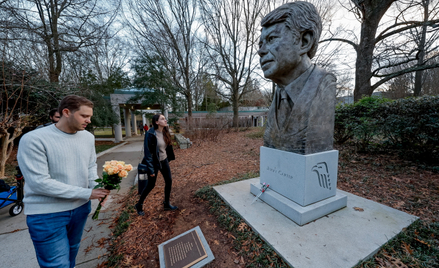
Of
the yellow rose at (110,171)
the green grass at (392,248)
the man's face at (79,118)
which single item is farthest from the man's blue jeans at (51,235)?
the green grass at (392,248)

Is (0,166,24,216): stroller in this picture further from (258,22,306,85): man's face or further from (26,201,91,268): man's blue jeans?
(258,22,306,85): man's face

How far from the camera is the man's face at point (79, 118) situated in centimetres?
157

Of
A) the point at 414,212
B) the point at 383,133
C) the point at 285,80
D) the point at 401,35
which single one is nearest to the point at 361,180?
the point at 414,212

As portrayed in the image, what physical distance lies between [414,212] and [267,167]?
8.21ft

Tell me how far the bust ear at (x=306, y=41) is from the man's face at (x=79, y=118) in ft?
9.39

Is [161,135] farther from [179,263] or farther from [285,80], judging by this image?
[285,80]

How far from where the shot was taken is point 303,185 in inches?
94.7

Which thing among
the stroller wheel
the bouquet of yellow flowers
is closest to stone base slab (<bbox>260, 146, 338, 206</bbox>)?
the bouquet of yellow flowers

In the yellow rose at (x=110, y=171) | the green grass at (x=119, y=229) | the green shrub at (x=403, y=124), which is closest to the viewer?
the yellow rose at (x=110, y=171)

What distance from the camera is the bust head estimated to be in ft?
7.89

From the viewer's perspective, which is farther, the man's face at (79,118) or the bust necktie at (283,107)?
the bust necktie at (283,107)

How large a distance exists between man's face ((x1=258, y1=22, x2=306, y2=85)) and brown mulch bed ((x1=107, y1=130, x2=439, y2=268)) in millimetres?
2604

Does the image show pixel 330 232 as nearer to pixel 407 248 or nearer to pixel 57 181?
pixel 407 248

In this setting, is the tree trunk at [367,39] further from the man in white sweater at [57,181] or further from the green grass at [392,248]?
the man in white sweater at [57,181]
